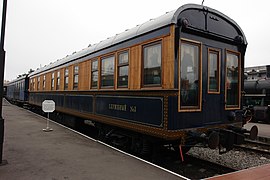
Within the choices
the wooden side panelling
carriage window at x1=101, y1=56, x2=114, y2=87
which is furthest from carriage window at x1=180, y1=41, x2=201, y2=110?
carriage window at x1=101, y1=56, x2=114, y2=87

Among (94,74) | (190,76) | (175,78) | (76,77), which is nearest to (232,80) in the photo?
(190,76)

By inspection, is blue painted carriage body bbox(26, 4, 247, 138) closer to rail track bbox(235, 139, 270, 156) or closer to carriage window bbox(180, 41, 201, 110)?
carriage window bbox(180, 41, 201, 110)

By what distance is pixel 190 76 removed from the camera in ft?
16.0

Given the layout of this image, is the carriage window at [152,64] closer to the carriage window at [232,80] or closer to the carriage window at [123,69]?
the carriage window at [123,69]

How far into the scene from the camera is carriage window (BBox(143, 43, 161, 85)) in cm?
475

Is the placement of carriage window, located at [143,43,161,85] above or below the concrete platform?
above

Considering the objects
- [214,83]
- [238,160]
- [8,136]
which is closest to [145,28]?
[214,83]

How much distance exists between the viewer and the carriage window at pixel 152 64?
15.6ft

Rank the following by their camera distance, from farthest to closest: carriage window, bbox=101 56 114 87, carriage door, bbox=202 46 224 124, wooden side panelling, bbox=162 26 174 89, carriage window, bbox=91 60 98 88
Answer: carriage window, bbox=91 60 98 88 < carriage window, bbox=101 56 114 87 < carriage door, bbox=202 46 224 124 < wooden side panelling, bbox=162 26 174 89

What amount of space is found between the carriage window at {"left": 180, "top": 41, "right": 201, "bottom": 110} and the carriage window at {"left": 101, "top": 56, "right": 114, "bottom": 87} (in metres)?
2.21

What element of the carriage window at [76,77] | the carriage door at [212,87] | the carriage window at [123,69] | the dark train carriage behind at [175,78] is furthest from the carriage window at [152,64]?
the carriage window at [76,77]

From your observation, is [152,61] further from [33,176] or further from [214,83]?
[33,176]

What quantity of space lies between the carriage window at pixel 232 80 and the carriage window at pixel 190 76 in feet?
4.00

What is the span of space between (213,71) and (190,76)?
882mm
